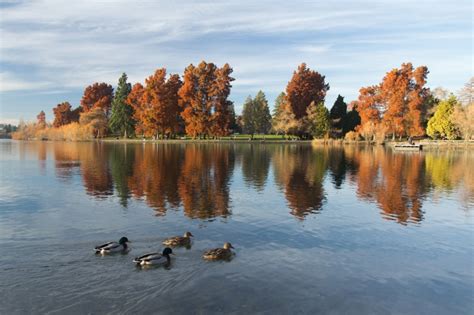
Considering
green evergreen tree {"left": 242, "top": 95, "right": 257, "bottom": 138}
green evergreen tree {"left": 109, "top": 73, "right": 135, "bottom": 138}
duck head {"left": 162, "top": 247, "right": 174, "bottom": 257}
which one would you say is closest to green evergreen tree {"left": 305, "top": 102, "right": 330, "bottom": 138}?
green evergreen tree {"left": 242, "top": 95, "right": 257, "bottom": 138}

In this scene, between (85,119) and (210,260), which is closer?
(210,260)

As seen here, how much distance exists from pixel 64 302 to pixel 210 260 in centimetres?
504

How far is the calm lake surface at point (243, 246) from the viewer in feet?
35.6

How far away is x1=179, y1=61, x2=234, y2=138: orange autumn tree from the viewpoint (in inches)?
4060

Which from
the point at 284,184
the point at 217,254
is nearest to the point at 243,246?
the point at 217,254

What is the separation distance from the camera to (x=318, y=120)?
10300 cm

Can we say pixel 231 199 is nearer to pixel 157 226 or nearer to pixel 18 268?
pixel 157 226

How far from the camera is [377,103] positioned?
345 ft

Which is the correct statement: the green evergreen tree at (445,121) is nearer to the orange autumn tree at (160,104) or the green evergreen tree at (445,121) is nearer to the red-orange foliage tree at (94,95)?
the orange autumn tree at (160,104)

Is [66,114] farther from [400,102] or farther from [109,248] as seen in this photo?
[109,248]

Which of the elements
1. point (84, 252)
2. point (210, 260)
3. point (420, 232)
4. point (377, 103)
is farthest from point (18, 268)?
point (377, 103)

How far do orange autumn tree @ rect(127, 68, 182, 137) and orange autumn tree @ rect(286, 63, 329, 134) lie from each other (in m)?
32.7

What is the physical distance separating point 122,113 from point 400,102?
8157 cm

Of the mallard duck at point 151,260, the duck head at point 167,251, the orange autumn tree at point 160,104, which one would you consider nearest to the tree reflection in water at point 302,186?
the duck head at point 167,251
